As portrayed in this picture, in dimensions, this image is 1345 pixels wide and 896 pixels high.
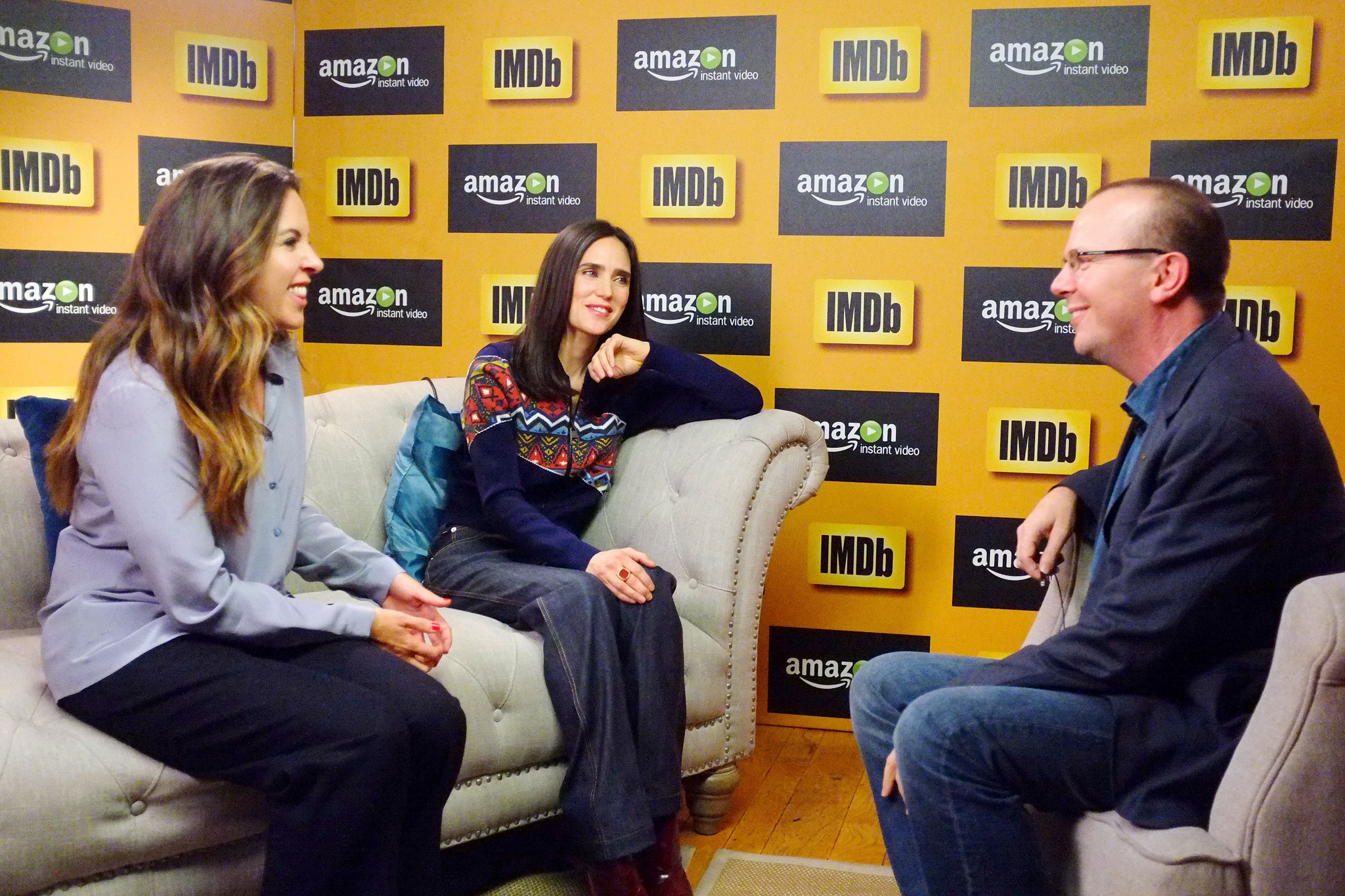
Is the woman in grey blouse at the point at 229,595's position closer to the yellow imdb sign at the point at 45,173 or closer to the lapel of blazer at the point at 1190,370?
the lapel of blazer at the point at 1190,370

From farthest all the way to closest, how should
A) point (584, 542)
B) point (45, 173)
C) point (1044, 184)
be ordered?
1. point (45, 173)
2. point (1044, 184)
3. point (584, 542)

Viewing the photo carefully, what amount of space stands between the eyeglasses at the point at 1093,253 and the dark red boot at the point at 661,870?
3.75 feet

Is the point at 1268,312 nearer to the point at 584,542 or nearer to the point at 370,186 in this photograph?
the point at 584,542

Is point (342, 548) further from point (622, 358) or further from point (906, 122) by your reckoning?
point (906, 122)

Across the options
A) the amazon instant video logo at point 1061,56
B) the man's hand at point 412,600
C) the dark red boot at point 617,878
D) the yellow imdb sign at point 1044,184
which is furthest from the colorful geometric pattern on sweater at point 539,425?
the amazon instant video logo at point 1061,56

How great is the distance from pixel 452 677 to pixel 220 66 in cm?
217

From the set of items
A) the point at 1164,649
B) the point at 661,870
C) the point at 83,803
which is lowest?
the point at 661,870

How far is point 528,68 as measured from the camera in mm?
3246

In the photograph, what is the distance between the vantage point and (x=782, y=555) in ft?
10.6

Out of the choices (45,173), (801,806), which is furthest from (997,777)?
(45,173)

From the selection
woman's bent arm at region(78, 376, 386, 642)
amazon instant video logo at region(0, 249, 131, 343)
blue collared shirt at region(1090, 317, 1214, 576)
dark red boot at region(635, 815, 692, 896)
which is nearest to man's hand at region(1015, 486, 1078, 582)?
blue collared shirt at region(1090, 317, 1214, 576)

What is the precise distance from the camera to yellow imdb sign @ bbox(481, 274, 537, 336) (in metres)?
3.30

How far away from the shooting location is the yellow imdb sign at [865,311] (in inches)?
121

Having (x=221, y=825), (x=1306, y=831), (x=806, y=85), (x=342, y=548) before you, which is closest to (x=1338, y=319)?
(x=806, y=85)
